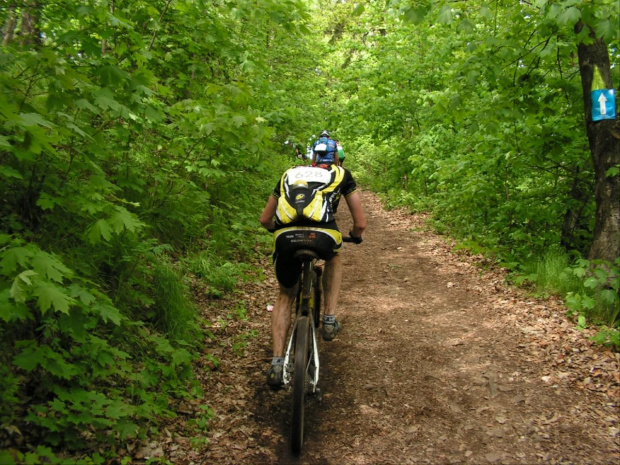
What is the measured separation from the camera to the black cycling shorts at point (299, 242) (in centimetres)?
369

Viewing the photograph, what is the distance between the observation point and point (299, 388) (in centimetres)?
325

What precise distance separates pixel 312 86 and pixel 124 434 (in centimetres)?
1442

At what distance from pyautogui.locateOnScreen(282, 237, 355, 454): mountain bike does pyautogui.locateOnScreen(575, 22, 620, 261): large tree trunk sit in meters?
4.10

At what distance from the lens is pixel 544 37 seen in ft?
19.0

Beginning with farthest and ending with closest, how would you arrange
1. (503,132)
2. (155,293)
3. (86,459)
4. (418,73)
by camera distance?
(418,73) < (503,132) < (155,293) < (86,459)

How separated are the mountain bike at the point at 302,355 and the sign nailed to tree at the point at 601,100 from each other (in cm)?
435

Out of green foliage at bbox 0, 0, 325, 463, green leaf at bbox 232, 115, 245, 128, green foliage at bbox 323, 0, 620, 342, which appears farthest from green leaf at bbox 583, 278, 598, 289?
green leaf at bbox 232, 115, 245, 128

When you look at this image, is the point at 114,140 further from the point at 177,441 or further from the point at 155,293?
the point at 177,441

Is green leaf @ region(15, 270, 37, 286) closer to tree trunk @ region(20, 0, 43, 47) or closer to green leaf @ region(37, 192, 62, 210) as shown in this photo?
green leaf @ region(37, 192, 62, 210)

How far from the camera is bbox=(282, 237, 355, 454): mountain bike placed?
10.7 feet

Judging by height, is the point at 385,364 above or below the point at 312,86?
below

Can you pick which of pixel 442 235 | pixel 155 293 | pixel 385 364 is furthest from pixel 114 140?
pixel 442 235

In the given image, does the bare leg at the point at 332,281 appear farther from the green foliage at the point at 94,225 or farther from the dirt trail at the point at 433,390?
the green foliage at the point at 94,225

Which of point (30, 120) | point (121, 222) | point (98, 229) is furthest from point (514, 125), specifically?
point (30, 120)
